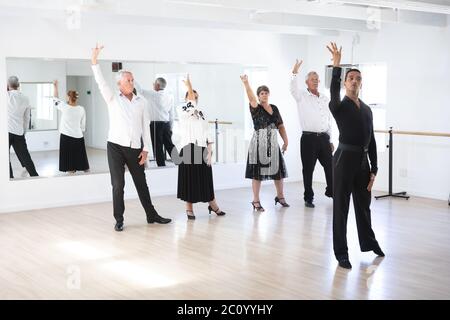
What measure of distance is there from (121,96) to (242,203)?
8.15ft

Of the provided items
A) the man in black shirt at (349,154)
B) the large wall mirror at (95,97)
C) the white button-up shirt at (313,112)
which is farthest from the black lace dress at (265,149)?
the man in black shirt at (349,154)

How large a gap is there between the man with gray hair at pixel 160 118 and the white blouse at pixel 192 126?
2.18 meters

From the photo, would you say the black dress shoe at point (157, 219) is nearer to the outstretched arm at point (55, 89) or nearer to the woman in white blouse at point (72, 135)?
the woman in white blouse at point (72, 135)

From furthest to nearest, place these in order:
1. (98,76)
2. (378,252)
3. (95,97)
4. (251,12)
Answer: (95,97), (251,12), (98,76), (378,252)

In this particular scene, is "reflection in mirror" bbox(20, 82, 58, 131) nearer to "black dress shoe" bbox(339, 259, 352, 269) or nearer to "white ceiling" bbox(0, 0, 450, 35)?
"white ceiling" bbox(0, 0, 450, 35)

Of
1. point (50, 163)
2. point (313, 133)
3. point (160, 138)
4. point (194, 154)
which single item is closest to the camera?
point (194, 154)

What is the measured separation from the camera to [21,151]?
8.20m

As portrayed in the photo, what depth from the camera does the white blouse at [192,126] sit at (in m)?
7.05

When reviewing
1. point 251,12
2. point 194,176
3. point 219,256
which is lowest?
point 219,256

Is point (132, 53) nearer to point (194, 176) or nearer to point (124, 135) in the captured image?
point (124, 135)

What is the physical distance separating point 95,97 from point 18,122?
1.07 metres

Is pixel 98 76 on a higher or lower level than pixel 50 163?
higher

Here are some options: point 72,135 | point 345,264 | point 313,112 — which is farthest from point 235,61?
point 345,264

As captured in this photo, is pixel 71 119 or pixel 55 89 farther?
pixel 71 119
